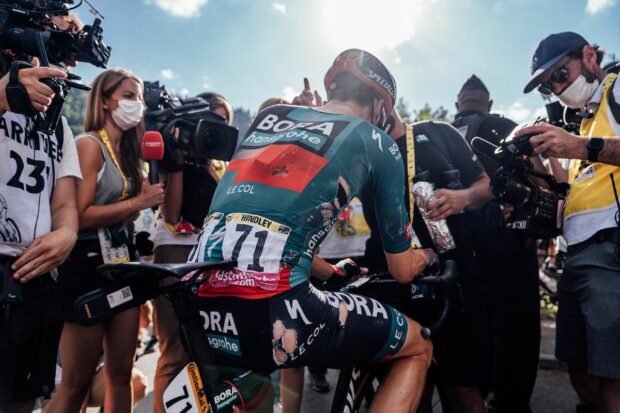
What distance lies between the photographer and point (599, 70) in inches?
109

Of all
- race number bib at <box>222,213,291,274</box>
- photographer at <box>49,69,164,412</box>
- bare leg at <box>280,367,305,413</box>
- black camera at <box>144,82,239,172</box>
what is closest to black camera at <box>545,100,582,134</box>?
race number bib at <box>222,213,291,274</box>

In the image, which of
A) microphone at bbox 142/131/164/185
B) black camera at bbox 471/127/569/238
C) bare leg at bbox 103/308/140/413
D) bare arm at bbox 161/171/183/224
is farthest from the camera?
bare arm at bbox 161/171/183/224

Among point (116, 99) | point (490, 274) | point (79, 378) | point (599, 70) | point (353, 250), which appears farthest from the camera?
point (353, 250)

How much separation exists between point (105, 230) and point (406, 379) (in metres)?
2.16

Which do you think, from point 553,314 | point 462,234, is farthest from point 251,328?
point 553,314

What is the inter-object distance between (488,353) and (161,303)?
2.47m

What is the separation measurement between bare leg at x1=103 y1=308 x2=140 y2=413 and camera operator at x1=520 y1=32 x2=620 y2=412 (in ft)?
9.31

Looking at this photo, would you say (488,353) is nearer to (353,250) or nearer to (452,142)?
(452,142)

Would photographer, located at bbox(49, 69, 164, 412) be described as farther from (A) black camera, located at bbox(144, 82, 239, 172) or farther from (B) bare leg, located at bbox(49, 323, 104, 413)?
(A) black camera, located at bbox(144, 82, 239, 172)

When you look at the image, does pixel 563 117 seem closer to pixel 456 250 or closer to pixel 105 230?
pixel 456 250

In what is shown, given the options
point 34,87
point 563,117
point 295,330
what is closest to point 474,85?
point 563,117

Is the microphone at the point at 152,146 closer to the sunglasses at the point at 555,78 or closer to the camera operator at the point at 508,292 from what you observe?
the camera operator at the point at 508,292

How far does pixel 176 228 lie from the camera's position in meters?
3.45

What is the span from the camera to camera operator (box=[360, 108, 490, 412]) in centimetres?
258
